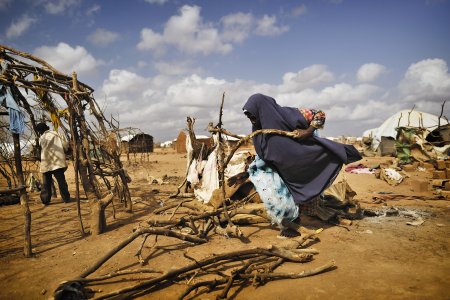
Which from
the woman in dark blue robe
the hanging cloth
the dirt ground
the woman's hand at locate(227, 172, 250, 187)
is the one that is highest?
the hanging cloth

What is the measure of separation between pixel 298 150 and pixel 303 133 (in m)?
0.25

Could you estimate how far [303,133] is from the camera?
3842 millimetres

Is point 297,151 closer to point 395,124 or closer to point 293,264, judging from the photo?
point 293,264

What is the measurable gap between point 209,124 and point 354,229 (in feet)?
9.07

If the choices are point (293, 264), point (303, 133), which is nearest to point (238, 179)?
point (303, 133)

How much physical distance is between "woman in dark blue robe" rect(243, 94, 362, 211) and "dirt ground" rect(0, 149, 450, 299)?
0.79 metres

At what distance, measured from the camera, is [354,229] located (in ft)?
13.8

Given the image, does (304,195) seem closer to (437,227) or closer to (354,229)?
(354,229)

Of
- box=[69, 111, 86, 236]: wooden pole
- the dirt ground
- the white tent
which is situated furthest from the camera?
the white tent

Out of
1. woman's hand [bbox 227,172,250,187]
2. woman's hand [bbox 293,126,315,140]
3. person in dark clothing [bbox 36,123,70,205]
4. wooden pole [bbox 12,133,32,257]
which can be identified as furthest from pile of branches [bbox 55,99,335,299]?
→ person in dark clothing [bbox 36,123,70,205]

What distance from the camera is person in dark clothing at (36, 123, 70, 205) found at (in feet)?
21.2

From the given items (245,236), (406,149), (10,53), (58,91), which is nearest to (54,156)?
(58,91)

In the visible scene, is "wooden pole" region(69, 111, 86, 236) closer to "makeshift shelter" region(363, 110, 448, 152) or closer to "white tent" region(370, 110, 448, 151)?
"makeshift shelter" region(363, 110, 448, 152)

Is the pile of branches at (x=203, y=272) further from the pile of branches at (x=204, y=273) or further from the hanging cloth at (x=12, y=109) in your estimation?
the hanging cloth at (x=12, y=109)
